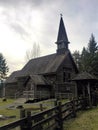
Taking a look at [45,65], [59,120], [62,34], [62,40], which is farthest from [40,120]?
[62,34]

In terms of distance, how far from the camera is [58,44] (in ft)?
142

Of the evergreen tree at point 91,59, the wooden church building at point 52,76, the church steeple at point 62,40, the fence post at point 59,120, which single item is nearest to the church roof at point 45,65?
the wooden church building at point 52,76

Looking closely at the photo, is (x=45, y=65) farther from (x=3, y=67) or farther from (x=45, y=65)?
(x=3, y=67)

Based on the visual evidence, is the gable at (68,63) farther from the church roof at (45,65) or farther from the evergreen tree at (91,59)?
the evergreen tree at (91,59)

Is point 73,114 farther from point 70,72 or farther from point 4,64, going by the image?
point 4,64

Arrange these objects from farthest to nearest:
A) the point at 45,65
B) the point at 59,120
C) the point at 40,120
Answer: the point at 45,65
the point at 59,120
the point at 40,120

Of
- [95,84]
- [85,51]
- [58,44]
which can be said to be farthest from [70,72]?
[85,51]

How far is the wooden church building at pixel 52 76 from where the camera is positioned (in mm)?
37000

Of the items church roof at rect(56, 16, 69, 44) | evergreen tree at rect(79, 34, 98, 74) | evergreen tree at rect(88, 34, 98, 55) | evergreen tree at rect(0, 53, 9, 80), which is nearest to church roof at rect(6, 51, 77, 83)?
church roof at rect(56, 16, 69, 44)

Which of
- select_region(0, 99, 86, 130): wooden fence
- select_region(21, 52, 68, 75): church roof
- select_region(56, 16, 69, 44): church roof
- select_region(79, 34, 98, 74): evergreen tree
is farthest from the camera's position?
select_region(79, 34, 98, 74): evergreen tree

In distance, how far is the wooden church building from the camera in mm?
37000

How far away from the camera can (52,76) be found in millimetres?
38750

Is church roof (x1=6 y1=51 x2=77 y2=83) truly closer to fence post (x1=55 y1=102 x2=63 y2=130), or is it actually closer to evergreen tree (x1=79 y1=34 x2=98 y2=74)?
evergreen tree (x1=79 y1=34 x2=98 y2=74)

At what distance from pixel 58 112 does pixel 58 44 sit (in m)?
32.5
